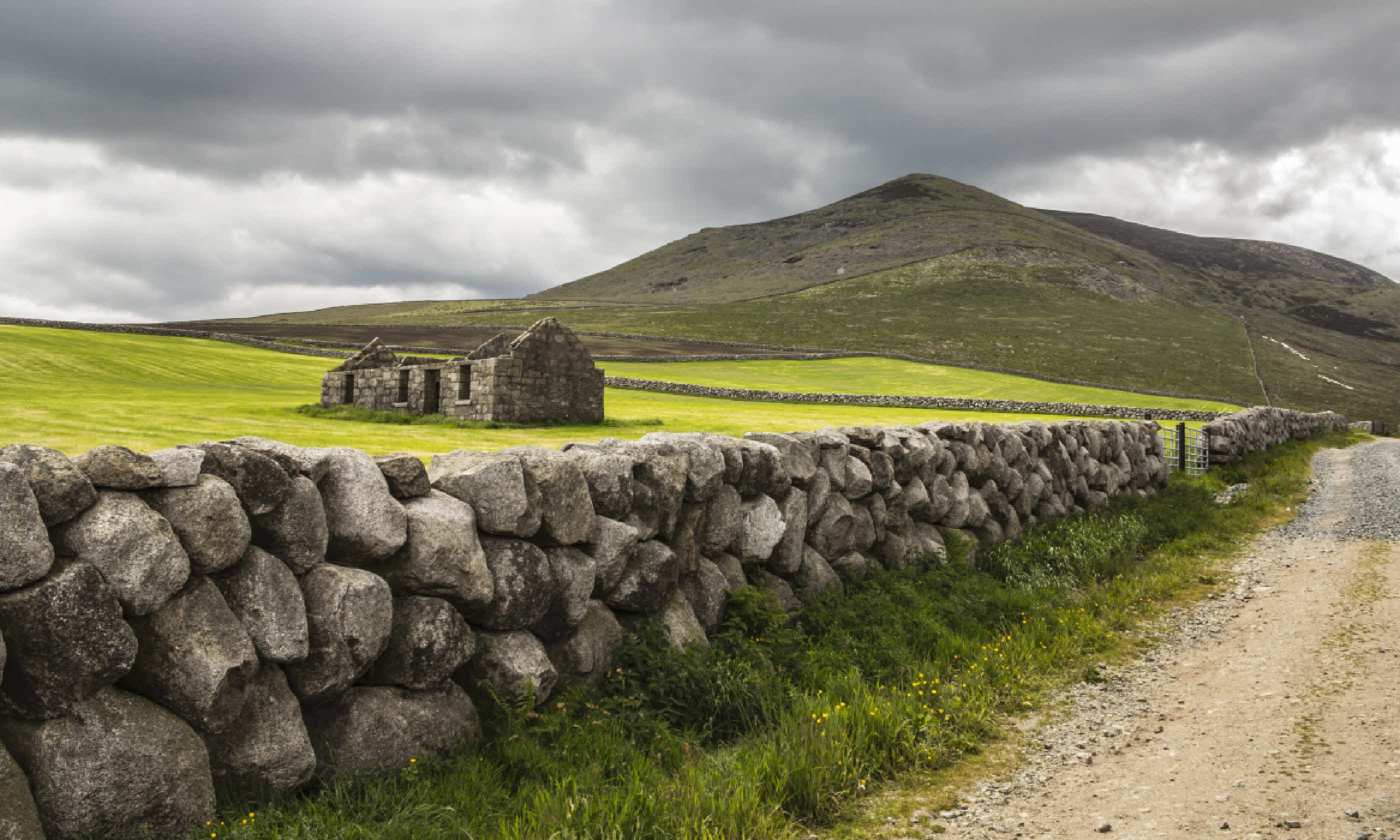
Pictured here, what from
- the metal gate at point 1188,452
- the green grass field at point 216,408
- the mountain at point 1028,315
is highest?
the mountain at point 1028,315

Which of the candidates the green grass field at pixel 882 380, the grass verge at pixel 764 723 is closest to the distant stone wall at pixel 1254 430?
the green grass field at pixel 882 380

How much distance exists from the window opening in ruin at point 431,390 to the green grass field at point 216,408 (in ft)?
12.9

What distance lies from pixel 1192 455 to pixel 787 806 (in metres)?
22.0

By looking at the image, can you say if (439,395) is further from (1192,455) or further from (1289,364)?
(1289,364)

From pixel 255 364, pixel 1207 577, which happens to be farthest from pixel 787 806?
pixel 255 364

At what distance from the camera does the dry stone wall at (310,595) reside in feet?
11.2

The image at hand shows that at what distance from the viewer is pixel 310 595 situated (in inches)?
172

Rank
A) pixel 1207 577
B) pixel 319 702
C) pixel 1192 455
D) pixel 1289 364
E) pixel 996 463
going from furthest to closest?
pixel 1289 364
pixel 1192 455
pixel 996 463
pixel 1207 577
pixel 319 702

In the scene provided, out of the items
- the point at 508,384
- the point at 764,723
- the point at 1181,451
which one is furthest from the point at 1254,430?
the point at 764,723

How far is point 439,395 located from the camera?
1085 inches

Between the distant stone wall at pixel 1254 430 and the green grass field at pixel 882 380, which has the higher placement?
the green grass field at pixel 882 380

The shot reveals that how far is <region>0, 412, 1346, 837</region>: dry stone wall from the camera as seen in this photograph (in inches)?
135

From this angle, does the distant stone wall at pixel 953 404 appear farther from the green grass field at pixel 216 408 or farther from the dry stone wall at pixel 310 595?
the dry stone wall at pixel 310 595

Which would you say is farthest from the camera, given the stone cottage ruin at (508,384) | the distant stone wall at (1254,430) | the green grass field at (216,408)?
the stone cottage ruin at (508,384)
